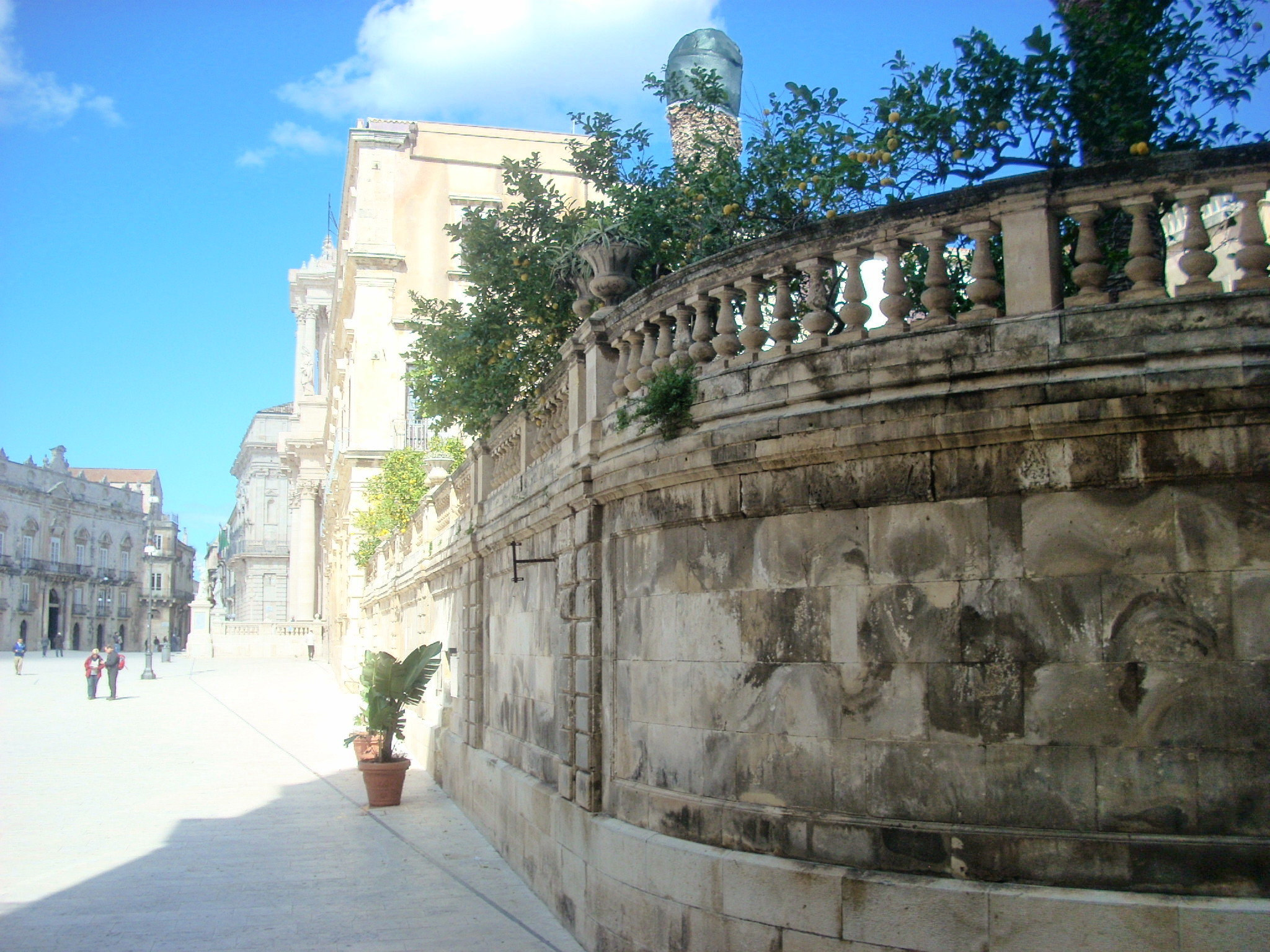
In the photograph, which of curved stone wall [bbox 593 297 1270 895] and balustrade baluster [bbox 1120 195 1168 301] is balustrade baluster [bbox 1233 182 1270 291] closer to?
curved stone wall [bbox 593 297 1270 895]

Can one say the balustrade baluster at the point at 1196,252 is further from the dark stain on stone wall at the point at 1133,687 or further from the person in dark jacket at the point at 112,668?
the person in dark jacket at the point at 112,668

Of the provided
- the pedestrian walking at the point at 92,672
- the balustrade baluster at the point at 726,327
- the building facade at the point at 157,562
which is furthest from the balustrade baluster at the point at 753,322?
the building facade at the point at 157,562

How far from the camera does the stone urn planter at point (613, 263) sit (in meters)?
8.07

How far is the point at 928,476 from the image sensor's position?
5309 millimetres

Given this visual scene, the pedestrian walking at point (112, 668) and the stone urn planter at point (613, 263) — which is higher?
the stone urn planter at point (613, 263)

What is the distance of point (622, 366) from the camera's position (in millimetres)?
7812

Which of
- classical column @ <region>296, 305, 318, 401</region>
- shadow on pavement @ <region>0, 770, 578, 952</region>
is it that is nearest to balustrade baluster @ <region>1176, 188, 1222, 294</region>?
shadow on pavement @ <region>0, 770, 578, 952</region>

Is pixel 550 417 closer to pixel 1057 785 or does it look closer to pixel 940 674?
pixel 940 674

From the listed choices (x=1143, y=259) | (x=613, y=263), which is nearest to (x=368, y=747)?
(x=613, y=263)

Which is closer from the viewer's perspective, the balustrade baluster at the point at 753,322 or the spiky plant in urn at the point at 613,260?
the balustrade baluster at the point at 753,322

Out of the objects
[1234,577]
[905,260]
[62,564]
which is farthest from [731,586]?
[62,564]

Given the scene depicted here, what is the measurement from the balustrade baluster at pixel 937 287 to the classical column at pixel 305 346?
8178 cm

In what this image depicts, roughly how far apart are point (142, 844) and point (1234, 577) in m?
10.9

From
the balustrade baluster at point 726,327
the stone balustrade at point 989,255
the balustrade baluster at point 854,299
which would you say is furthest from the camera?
the balustrade baluster at point 726,327
